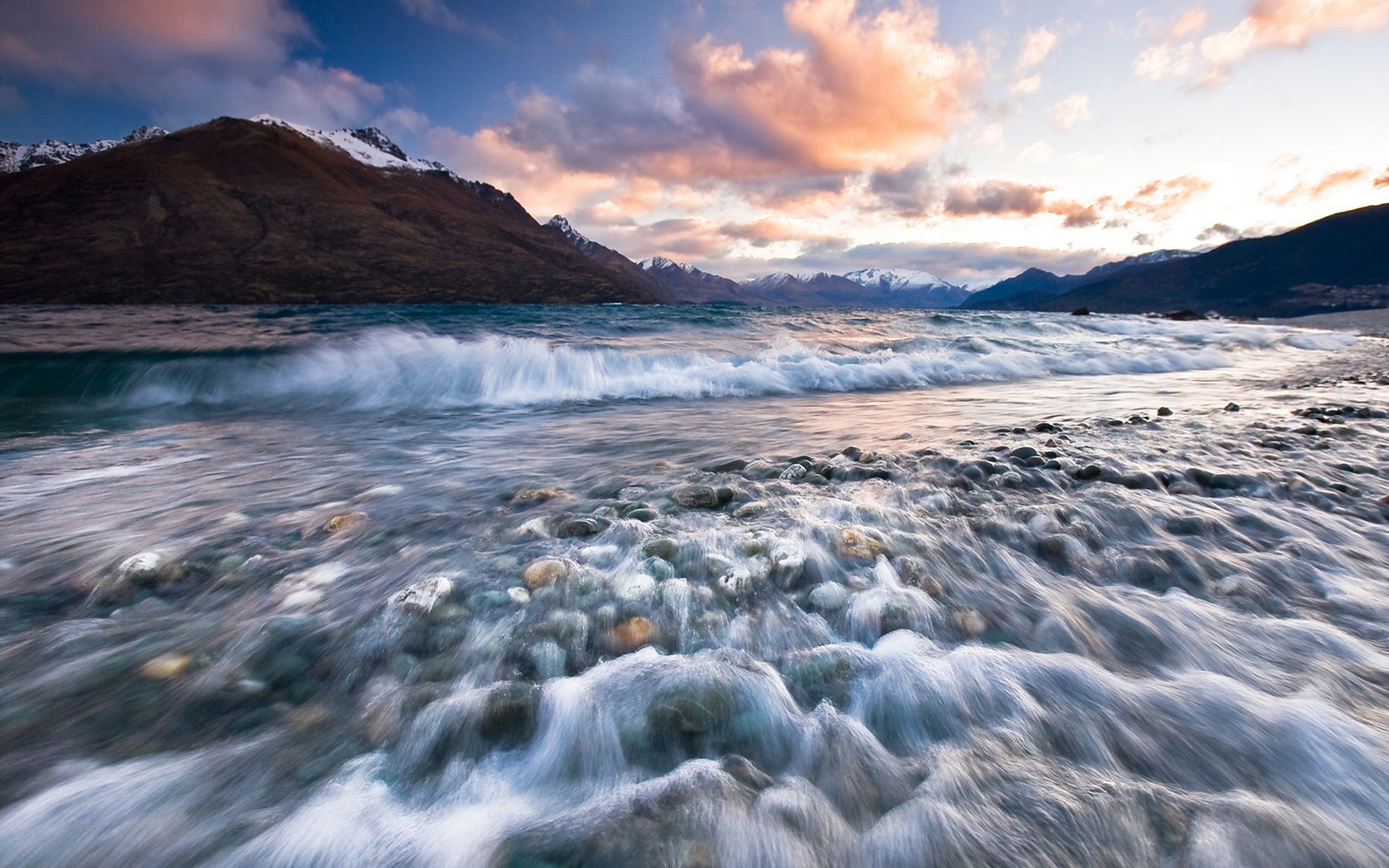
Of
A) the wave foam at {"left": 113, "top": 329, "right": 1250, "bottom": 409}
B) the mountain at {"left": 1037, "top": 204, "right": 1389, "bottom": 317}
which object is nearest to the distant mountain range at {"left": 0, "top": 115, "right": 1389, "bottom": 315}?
the mountain at {"left": 1037, "top": 204, "right": 1389, "bottom": 317}

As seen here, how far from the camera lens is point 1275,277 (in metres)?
117

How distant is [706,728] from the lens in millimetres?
1588

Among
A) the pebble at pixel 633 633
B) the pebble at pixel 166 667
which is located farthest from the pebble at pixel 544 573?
the pebble at pixel 166 667

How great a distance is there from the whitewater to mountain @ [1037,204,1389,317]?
135m

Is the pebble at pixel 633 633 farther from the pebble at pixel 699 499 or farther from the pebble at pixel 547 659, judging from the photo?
the pebble at pixel 699 499

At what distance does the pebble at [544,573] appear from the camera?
2.31 m

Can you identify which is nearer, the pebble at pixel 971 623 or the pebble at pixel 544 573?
the pebble at pixel 971 623

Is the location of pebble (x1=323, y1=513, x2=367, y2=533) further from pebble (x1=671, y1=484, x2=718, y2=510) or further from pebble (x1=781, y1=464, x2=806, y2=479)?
pebble (x1=781, y1=464, x2=806, y2=479)

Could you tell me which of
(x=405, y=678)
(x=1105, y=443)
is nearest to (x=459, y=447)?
(x=405, y=678)

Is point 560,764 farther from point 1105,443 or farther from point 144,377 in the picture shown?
point 144,377

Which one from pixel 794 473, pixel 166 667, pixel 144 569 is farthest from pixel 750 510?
pixel 144 569

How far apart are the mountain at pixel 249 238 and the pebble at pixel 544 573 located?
9682cm

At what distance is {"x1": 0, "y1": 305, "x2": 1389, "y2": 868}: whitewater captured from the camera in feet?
4.23

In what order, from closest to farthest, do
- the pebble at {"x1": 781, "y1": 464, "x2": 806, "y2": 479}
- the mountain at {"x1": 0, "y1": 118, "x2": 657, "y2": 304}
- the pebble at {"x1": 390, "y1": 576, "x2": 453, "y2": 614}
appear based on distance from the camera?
the pebble at {"x1": 390, "y1": 576, "x2": 453, "y2": 614} → the pebble at {"x1": 781, "y1": 464, "x2": 806, "y2": 479} → the mountain at {"x1": 0, "y1": 118, "x2": 657, "y2": 304}
